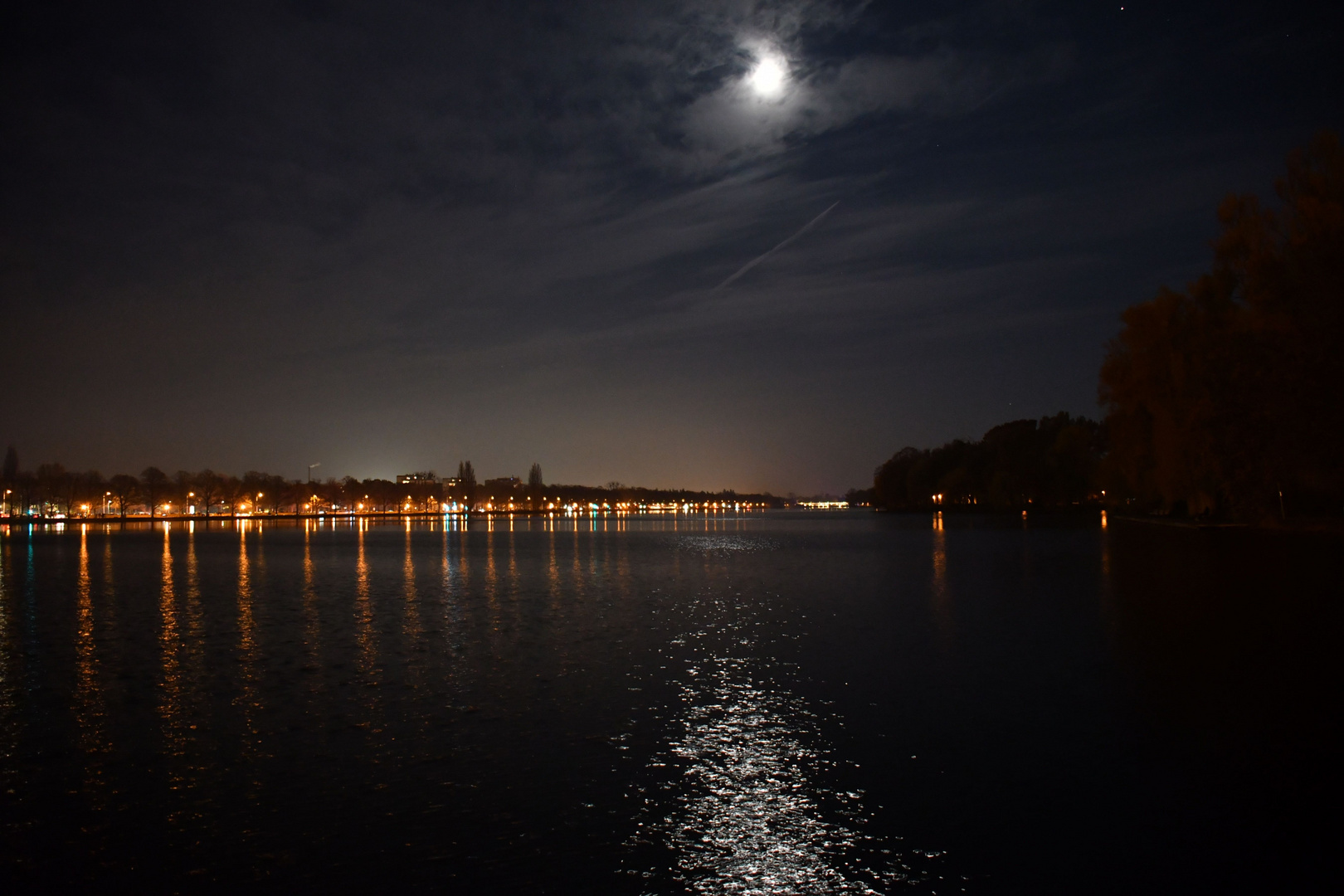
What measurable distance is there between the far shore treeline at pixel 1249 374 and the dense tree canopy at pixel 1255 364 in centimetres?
5

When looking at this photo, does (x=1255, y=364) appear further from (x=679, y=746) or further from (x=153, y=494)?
(x=153, y=494)

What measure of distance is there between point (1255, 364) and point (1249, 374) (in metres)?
0.39

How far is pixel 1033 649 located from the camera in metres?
12.3

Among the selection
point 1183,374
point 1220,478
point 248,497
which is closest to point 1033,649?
point 1220,478

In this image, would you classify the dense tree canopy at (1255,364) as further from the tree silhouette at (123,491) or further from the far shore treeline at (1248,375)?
the tree silhouette at (123,491)

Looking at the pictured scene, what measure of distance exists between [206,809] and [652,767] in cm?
323

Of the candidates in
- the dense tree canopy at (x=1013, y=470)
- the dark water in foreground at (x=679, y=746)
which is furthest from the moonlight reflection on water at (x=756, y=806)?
the dense tree canopy at (x=1013, y=470)

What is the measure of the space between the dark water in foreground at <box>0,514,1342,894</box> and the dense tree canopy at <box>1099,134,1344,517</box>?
573 inches

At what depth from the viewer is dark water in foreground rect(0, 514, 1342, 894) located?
210 inches

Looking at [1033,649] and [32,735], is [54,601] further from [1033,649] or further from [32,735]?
[1033,649]

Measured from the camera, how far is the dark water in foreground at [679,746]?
17.5 feet

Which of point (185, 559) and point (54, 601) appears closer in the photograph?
point (54, 601)

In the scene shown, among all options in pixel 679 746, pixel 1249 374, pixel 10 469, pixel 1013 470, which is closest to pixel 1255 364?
pixel 1249 374

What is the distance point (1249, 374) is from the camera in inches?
1272
